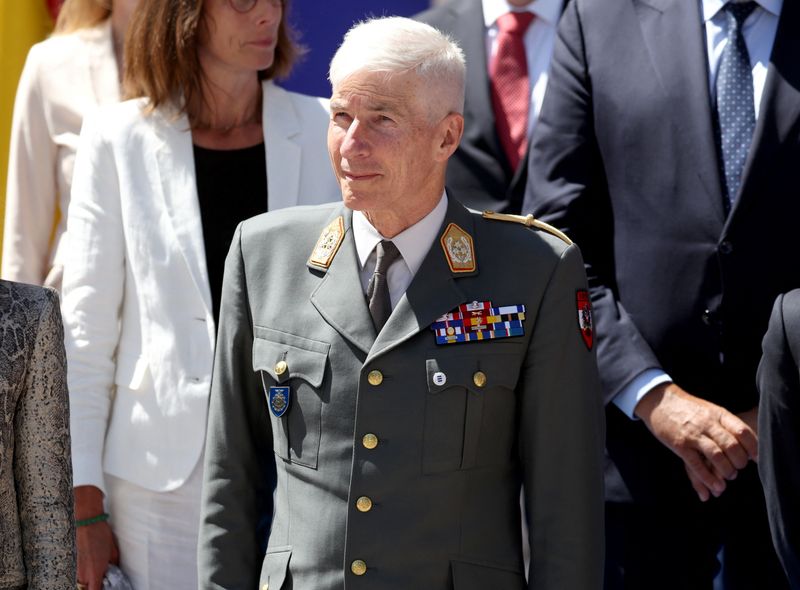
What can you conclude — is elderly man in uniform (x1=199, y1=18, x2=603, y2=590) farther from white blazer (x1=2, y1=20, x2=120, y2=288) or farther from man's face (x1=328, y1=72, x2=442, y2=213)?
white blazer (x1=2, y1=20, x2=120, y2=288)

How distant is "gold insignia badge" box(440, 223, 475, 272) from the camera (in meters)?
2.94

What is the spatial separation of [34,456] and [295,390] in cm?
55

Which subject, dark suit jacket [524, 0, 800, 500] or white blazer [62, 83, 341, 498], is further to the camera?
white blazer [62, 83, 341, 498]

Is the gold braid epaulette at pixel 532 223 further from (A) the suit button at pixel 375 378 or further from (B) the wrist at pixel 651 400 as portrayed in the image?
(B) the wrist at pixel 651 400

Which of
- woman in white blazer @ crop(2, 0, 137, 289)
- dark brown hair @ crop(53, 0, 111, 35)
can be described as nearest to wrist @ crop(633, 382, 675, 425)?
woman in white blazer @ crop(2, 0, 137, 289)

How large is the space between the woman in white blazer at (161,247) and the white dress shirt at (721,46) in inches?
41.1

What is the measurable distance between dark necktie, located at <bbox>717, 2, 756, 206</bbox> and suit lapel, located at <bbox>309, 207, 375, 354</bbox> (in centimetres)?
111

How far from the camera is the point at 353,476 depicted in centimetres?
282

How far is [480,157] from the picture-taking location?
4.13 metres

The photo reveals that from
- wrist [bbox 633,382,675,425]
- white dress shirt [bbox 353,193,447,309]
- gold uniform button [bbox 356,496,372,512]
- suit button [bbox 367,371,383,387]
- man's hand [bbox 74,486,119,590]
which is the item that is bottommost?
man's hand [bbox 74,486,119,590]

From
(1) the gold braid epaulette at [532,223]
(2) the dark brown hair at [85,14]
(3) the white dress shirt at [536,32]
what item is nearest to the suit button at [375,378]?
(1) the gold braid epaulette at [532,223]

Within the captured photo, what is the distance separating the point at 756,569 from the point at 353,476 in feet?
4.17

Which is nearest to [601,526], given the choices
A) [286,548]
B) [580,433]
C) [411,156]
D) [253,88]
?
[580,433]

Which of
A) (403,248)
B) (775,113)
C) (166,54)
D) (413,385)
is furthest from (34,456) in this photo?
(775,113)
